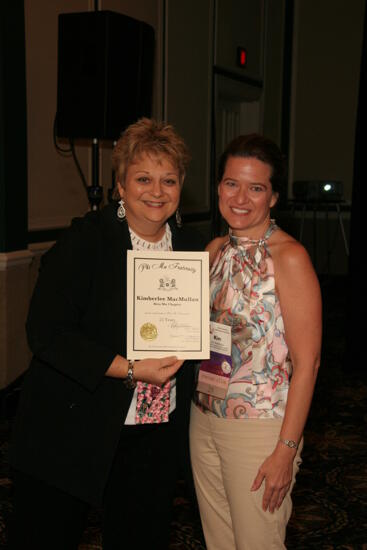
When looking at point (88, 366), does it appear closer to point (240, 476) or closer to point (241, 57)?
point (240, 476)

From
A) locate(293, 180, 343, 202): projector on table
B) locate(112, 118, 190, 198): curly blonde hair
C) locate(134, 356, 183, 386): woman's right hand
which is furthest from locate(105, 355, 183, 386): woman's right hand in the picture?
locate(293, 180, 343, 202): projector on table

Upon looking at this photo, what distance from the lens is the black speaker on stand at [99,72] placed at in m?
3.15

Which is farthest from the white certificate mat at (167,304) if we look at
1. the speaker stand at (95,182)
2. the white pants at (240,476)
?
the speaker stand at (95,182)

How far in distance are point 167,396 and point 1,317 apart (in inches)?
85.6

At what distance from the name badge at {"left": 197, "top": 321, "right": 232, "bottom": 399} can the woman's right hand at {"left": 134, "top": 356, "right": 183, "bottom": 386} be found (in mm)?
146

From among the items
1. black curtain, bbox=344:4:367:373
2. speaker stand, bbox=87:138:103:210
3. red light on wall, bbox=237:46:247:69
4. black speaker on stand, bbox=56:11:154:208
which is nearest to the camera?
black speaker on stand, bbox=56:11:154:208

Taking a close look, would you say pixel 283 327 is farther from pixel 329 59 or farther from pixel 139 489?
pixel 329 59

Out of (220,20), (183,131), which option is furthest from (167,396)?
(220,20)

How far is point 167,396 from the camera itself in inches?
Result: 65.1

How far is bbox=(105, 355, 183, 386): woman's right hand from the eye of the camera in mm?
1509

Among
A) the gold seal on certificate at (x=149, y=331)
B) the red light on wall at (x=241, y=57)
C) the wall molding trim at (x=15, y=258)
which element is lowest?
the wall molding trim at (x=15, y=258)

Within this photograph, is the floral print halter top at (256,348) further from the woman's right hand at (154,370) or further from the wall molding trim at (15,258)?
the wall molding trim at (15,258)

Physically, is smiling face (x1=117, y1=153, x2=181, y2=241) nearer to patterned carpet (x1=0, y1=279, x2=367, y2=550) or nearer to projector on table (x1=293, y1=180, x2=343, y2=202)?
patterned carpet (x1=0, y1=279, x2=367, y2=550)

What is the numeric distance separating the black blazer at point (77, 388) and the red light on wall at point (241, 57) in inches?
226
